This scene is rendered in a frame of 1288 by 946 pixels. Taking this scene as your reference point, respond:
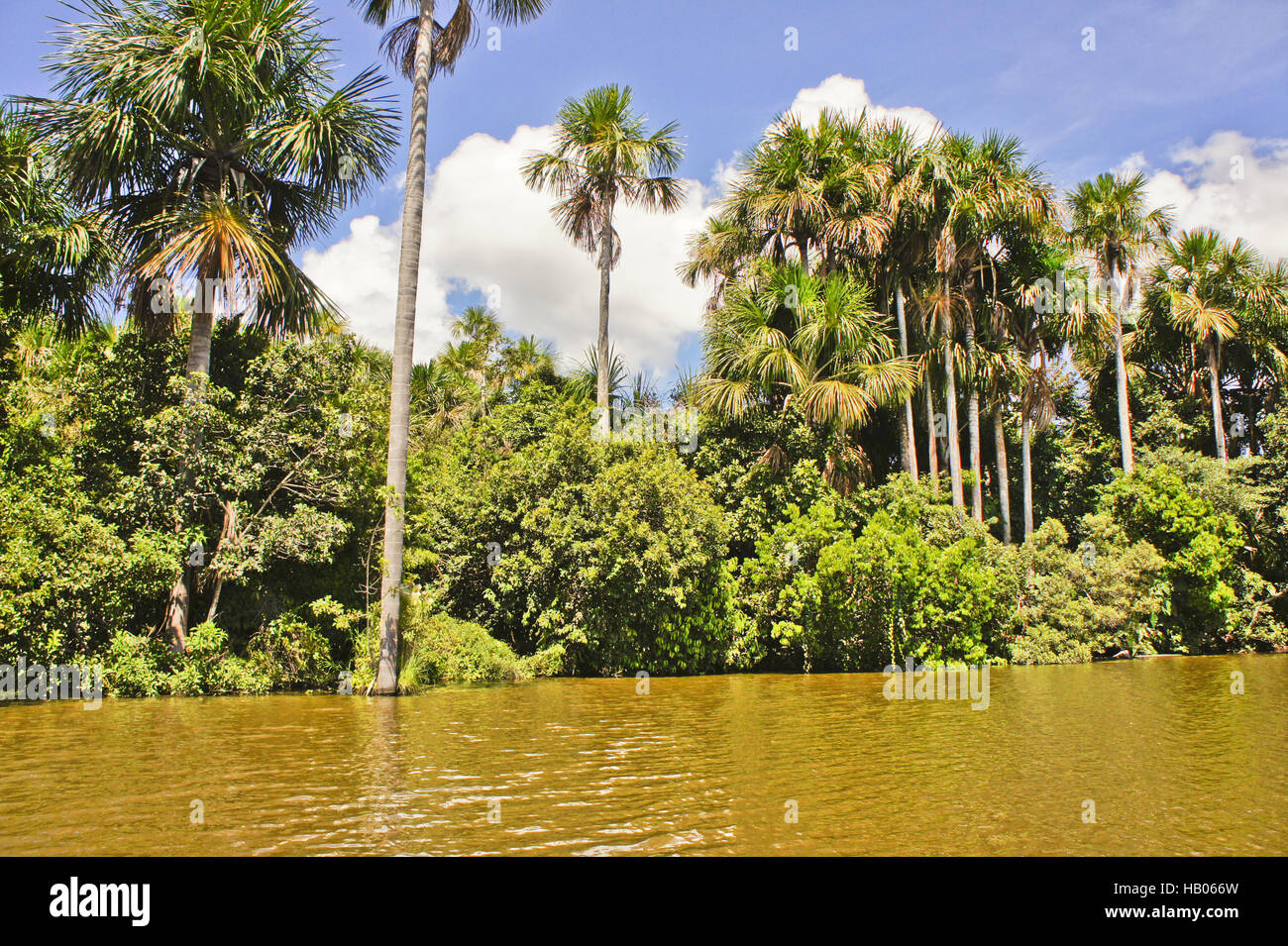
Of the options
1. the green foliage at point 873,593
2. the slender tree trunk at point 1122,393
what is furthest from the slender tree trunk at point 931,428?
the slender tree trunk at point 1122,393

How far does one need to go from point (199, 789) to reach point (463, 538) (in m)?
12.1

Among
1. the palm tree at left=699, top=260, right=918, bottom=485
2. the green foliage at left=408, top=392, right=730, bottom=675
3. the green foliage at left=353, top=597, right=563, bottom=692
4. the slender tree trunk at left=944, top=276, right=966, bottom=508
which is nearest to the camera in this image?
the green foliage at left=353, top=597, right=563, bottom=692

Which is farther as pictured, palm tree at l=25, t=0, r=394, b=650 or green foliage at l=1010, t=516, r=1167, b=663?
green foliage at l=1010, t=516, r=1167, b=663

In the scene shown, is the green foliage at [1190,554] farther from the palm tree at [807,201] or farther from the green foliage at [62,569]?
the green foliage at [62,569]

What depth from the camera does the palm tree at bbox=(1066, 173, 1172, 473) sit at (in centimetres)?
2433

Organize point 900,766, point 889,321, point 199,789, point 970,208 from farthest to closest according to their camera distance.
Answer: point 889,321 → point 970,208 → point 900,766 → point 199,789

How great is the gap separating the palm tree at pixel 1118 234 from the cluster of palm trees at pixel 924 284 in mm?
44

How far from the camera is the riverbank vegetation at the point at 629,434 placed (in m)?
13.3

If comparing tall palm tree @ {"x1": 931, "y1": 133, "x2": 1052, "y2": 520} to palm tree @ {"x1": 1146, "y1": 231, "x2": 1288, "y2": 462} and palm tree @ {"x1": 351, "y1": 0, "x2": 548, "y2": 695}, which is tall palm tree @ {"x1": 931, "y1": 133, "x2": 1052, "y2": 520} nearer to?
palm tree @ {"x1": 1146, "y1": 231, "x2": 1288, "y2": 462}

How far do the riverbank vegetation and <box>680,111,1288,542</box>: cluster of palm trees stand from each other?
109 mm

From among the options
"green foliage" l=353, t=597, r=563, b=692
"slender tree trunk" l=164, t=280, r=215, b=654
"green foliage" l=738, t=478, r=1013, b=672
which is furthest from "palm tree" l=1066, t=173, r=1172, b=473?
"slender tree trunk" l=164, t=280, r=215, b=654

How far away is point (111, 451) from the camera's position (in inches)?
550
